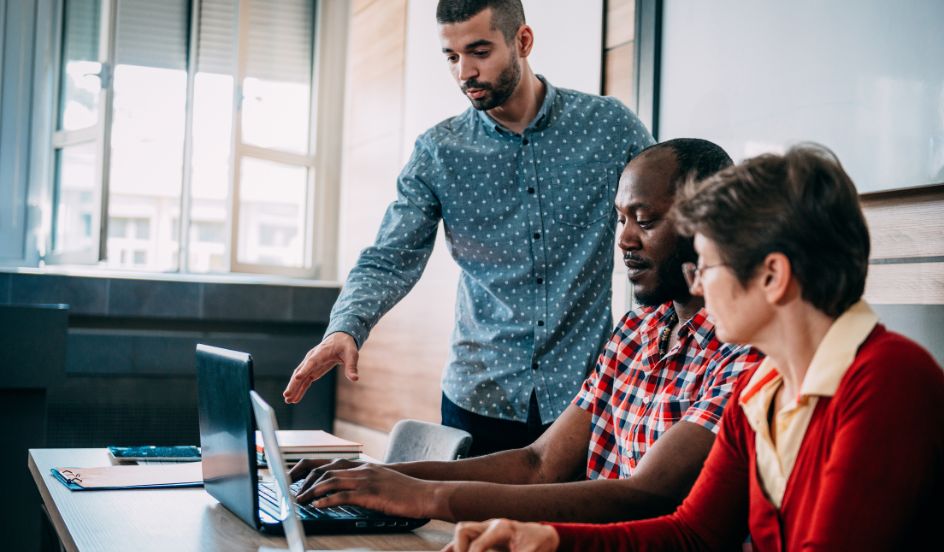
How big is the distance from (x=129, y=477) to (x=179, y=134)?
11.8 feet

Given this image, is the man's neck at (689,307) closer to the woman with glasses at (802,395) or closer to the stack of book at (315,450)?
the woman with glasses at (802,395)

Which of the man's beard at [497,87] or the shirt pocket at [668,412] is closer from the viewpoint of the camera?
the shirt pocket at [668,412]

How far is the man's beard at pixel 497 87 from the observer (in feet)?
6.82

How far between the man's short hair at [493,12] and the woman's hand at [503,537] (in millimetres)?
1257

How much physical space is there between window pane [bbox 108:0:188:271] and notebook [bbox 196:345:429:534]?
3620 mm

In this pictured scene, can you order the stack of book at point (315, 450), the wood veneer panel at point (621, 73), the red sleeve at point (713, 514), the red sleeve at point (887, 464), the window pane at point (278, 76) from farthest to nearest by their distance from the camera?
1. the window pane at point (278, 76)
2. the wood veneer panel at point (621, 73)
3. the stack of book at point (315, 450)
4. the red sleeve at point (713, 514)
5. the red sleeve at point (887, 464)

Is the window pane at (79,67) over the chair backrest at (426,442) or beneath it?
over

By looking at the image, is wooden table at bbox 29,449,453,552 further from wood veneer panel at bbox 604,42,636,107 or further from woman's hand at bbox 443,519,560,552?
wood veneer panel at bbox 604,42,636,107

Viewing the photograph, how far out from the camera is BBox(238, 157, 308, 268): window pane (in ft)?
16.8

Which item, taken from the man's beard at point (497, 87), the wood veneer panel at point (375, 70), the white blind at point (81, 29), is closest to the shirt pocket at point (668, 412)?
the man's beard at point (497, 87)

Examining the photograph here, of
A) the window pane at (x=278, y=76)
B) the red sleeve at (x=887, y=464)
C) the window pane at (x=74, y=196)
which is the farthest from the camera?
the window pane at (x=278, y=76)

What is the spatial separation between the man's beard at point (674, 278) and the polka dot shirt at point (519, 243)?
59 centimetres

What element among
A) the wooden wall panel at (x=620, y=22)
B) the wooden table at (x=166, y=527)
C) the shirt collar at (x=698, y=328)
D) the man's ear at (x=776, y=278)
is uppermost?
the wooden wall panel at (x=620, y=22)

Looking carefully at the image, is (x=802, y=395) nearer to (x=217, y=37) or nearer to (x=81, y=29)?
(x=217, y=37)
